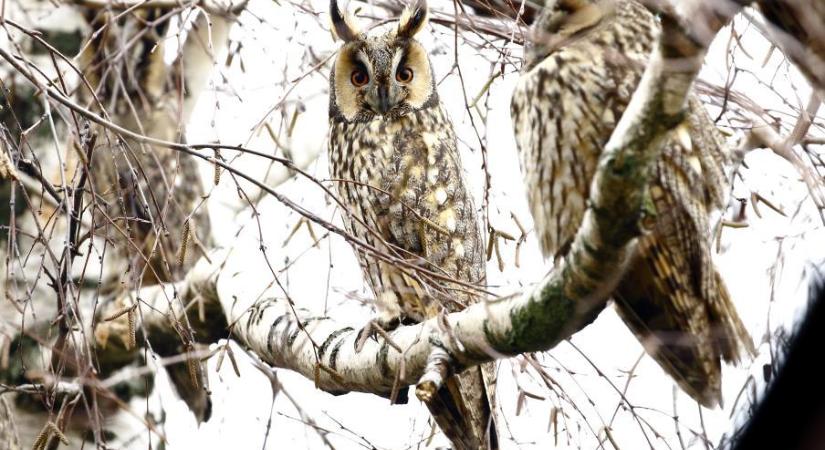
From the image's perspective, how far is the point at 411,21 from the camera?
3531mm

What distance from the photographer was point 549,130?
2400 millimetres

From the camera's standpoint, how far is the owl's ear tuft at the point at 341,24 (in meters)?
3.63

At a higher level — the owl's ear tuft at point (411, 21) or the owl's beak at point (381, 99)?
the owl's ear tuft at point (411, 21)

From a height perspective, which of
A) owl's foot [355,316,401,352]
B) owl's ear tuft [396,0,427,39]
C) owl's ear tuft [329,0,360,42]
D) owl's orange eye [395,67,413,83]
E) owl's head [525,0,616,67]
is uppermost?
owl's ear tuft [329,0,360,42]

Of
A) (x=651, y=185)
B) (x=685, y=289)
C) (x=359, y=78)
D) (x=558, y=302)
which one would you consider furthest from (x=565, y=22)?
(x=359, y=78)

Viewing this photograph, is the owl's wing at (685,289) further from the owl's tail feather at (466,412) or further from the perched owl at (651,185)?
the owl's tail feather at (466,412)

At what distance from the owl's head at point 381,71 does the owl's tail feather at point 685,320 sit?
1.54 metres

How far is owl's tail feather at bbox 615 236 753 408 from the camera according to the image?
7.57 ft

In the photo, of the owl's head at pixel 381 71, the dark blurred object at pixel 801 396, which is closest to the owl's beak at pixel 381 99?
the owl's head at pixel 381 71

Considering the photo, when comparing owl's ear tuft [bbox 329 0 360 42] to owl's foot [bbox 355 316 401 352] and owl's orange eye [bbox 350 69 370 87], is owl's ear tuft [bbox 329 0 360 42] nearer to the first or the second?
owl's orange eye [bbox 350 69 370 87]

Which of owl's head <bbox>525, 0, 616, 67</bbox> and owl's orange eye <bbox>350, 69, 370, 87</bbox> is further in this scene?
owl's orange eye <bbox>350, 69, 370, 87</bbox>

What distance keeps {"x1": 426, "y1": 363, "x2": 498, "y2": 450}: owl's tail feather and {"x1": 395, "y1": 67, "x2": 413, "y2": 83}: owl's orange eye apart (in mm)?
1194

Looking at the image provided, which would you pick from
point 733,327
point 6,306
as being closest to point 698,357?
point 733,327

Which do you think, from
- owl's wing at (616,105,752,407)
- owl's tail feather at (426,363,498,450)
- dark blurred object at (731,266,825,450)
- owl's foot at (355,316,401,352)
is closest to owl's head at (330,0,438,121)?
owl's foot at (355,316,401,352)
